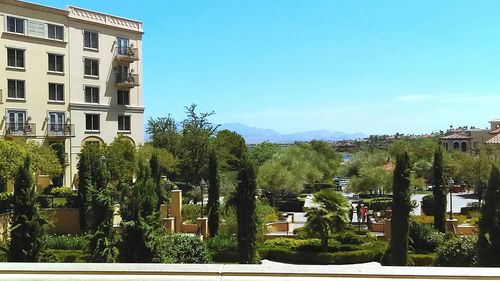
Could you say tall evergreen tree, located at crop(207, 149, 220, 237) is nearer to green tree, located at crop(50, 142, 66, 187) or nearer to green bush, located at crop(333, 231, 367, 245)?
green bush, located at crop(333, 231, 367, 245)

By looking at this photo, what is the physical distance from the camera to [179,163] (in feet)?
146

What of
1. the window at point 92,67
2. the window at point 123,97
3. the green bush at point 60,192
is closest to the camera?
the green bush at point 60,192

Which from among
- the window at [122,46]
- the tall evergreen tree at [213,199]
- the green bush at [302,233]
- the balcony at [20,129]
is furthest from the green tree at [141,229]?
the window at [122,46]

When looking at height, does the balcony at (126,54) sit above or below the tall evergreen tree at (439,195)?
above

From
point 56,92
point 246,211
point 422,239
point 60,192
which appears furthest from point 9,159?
point 422,239

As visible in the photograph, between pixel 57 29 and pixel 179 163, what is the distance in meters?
14.8

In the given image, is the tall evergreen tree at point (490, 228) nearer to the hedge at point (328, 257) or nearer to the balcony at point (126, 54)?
the hedge at point (328, 257)

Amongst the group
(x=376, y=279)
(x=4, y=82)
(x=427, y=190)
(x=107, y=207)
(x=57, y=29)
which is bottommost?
(x=427, y=190)

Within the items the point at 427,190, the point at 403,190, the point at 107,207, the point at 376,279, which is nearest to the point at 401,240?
the point at 403,190

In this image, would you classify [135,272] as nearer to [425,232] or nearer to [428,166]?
[425,232]

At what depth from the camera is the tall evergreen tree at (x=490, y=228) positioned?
39.5 feet

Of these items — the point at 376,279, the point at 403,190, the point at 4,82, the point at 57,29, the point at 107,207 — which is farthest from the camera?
the point at 57,29

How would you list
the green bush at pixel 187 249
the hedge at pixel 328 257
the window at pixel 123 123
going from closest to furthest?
the green bush at pixel 187 249 → the hedge at pixel 328 257 → the window at pixel 123 123

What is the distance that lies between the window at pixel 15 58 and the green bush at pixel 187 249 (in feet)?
80.3
